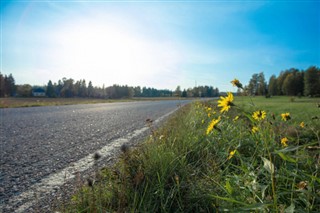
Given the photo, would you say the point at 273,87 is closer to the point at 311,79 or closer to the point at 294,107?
the point at 311,79

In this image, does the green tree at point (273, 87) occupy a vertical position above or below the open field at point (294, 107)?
above

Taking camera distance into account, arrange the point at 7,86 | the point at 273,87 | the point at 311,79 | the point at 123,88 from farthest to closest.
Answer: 1. the point at 123,88
2. the point at 7,86
3. the point at 273,87
4. the point at 311,79

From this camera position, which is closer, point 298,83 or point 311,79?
point 311,79

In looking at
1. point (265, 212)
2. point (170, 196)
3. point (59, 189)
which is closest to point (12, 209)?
point (59, 189)

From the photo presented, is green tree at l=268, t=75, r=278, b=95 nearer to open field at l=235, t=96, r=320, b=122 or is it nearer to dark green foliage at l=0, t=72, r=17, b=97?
open field at l=235, t=96, r=320, b=122

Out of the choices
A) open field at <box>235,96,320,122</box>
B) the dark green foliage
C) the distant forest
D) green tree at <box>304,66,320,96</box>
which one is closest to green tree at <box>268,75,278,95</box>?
the distant forest

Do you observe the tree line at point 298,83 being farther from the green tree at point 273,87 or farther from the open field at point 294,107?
the open field at point 294,107

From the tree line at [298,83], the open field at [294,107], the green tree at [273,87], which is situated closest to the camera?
the open field at [294,107]

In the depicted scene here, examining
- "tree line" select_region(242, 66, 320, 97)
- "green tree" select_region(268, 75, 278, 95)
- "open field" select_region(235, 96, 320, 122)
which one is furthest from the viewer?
"green tree" select_region(268, 75, 278, 95)

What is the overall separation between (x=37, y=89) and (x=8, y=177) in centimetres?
11855

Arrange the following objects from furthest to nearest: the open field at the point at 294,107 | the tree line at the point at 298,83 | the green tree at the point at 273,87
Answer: the green tree at the point at 273,87
the tree line at the point at 298,83
the open field at the point at 294,107

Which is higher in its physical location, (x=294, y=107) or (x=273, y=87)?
(x=273, y=87)

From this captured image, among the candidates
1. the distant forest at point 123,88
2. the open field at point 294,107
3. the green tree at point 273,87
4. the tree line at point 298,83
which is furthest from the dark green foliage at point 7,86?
the green tree at point 273,87

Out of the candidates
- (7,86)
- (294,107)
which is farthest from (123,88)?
(294,107)
